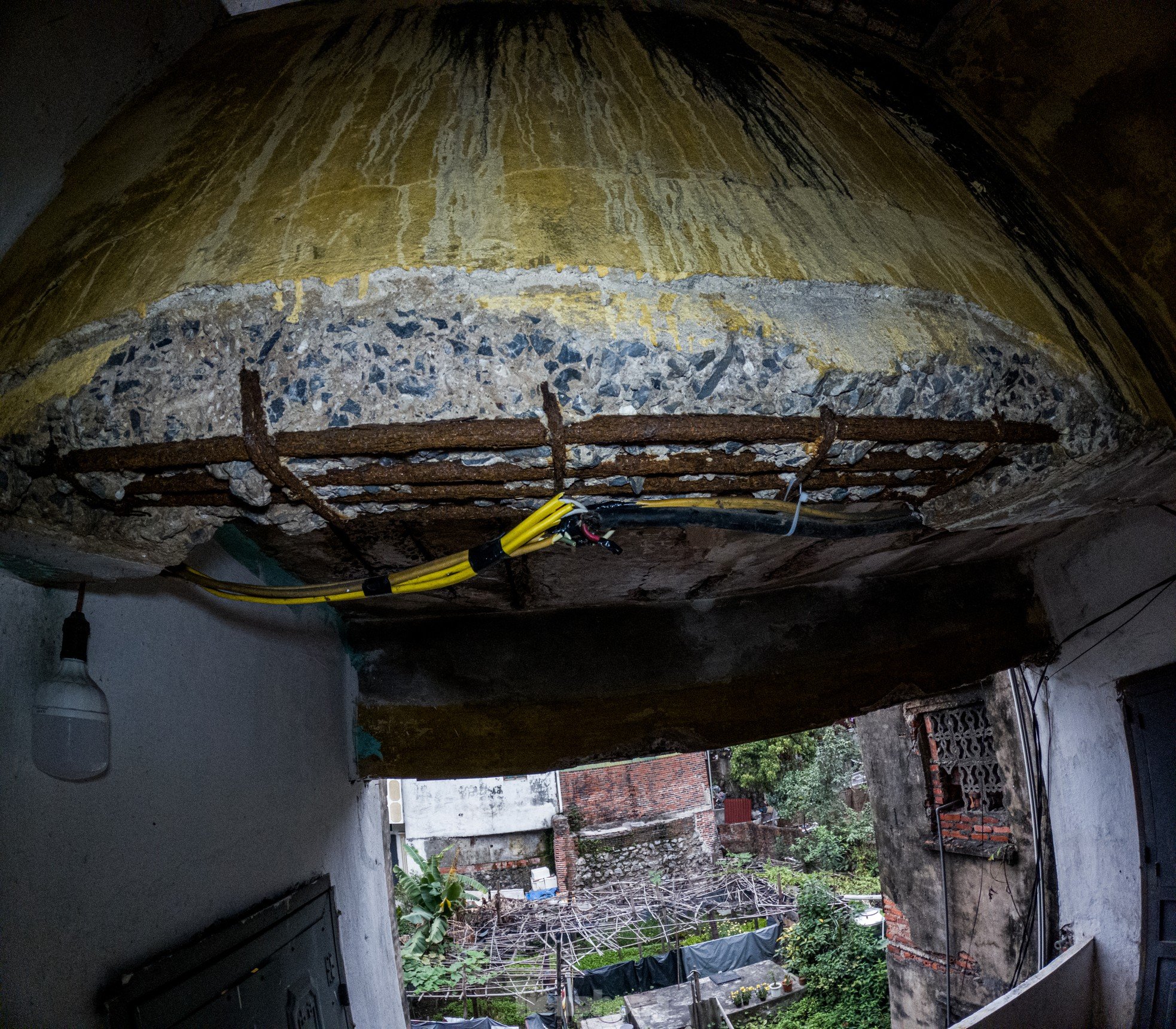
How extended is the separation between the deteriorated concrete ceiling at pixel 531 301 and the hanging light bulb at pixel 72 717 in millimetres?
218

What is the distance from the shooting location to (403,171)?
1.38 meters

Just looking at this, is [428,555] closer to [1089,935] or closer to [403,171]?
[403,171]

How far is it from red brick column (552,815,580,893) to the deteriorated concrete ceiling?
14362 millimetres

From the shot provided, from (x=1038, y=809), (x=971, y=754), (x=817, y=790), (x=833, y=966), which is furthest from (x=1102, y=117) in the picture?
(x=817, y=790)

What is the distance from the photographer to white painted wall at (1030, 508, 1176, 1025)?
3.21 m

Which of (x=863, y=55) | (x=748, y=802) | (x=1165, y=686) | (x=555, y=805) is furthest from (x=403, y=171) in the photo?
(x=748, y=802)

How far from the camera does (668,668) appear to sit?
329cm

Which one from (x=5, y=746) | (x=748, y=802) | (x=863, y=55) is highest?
(x=863, y=55)

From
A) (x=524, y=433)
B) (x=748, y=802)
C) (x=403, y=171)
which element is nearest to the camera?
(x=524, y=433)

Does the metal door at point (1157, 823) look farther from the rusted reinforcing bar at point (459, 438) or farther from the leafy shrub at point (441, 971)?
the leafy shrub at point (441, 971)

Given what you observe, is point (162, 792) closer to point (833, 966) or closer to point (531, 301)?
point (531, 301)

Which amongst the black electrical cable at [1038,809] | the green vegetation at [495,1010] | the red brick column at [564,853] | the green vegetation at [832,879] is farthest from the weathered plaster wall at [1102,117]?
the red brick column at [564,853]

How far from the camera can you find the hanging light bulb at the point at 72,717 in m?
1.39

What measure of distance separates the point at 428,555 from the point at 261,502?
1140 millimetres
